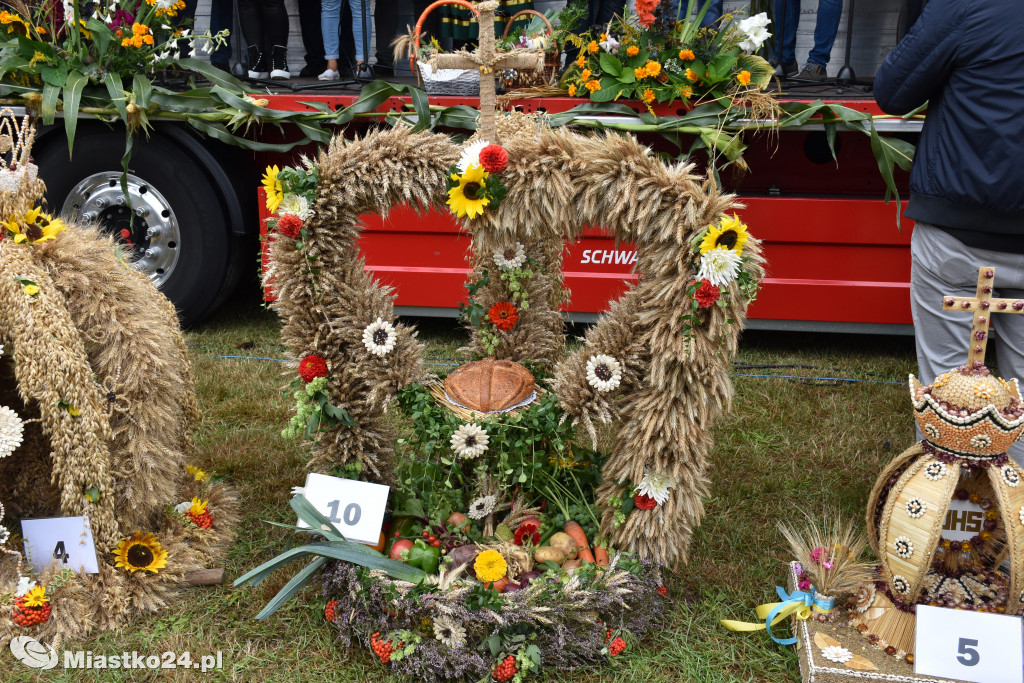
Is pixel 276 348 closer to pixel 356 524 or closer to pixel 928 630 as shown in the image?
pixel 356 524

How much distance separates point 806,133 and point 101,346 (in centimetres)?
341

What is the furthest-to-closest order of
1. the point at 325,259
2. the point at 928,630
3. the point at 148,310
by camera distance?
the point at 148,310 < the point at 325,259 < the point at 928,630

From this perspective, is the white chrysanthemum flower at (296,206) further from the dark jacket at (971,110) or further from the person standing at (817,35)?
the person standing at (817,35)

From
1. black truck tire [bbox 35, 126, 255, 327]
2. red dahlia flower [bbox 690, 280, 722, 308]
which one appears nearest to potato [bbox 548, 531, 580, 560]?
red dahlia flower [bbox 690, 280, 722, 308]

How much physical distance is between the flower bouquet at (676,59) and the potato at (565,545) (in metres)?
2.34

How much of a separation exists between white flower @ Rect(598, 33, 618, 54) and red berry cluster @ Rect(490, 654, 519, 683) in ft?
9.83

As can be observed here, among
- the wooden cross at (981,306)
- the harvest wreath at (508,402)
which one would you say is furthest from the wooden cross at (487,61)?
the wooden cross at (981,306)

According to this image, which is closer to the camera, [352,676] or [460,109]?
[352,676]

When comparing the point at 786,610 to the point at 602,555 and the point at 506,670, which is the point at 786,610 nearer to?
the point at 602,555

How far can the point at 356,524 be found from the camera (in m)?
2.40

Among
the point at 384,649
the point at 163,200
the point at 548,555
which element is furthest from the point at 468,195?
the point at 163,200

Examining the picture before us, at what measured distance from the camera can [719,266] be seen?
204 cm

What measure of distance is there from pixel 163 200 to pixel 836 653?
4.06m

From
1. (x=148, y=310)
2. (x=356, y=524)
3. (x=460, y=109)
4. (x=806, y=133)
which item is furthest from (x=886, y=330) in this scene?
(x=148, y=310)
